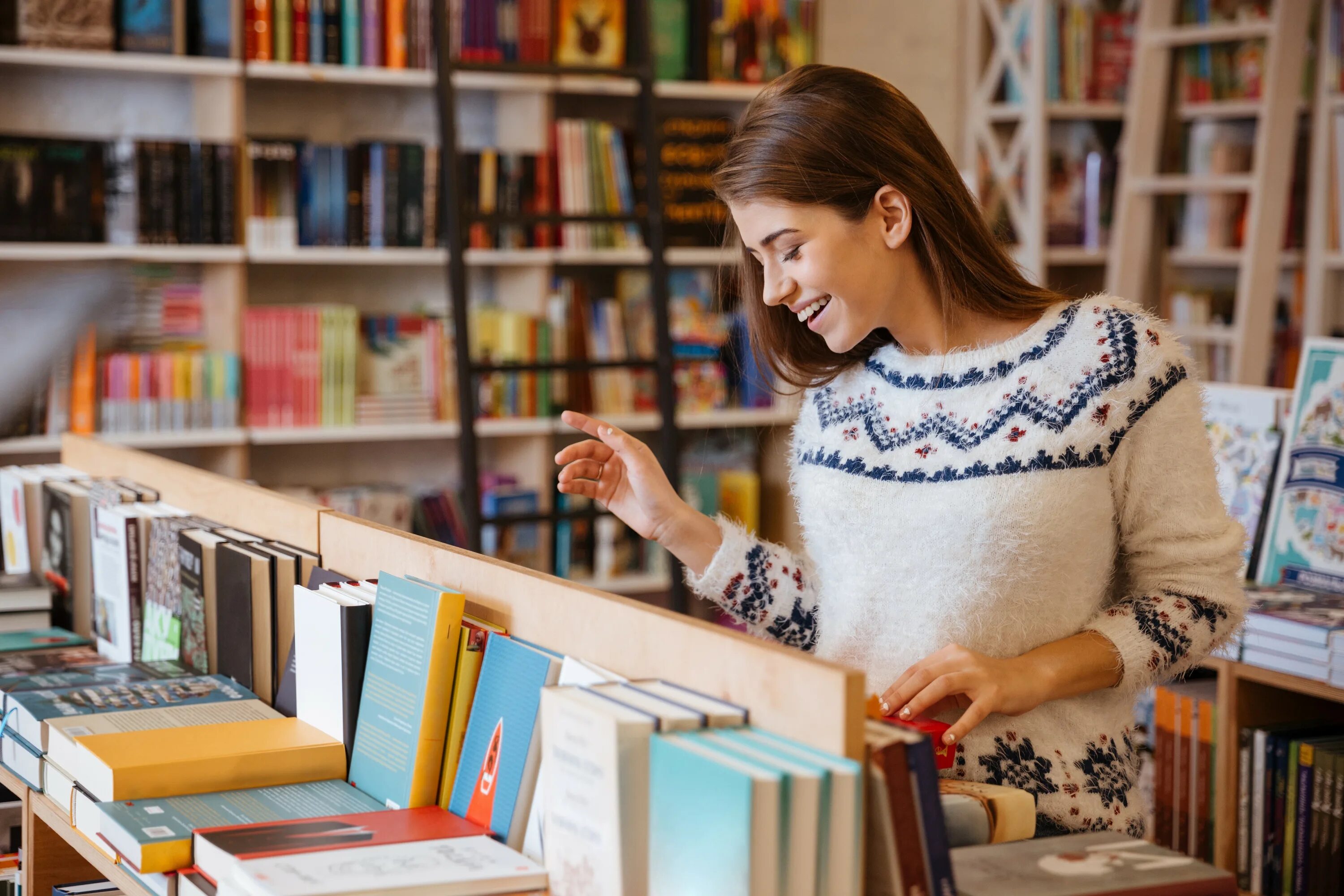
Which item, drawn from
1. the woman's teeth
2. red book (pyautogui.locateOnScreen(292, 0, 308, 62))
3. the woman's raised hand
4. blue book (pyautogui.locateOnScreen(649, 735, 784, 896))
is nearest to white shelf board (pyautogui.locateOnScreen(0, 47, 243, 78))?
red book (pyautogui.locateOnScreen(292, 0, 308, 62))

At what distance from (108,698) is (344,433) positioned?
2.07 meters

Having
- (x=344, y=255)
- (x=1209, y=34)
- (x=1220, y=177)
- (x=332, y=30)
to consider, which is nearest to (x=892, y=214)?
(x=344, y=255)

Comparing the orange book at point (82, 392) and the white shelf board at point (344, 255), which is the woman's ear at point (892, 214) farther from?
the orange book at point (82, 392)

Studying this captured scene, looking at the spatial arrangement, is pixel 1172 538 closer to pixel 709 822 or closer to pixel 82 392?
pixel 709 822

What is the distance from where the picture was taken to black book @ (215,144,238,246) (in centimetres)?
337

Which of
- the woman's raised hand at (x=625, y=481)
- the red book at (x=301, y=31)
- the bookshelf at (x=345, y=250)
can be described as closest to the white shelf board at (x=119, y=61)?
the bookshelf at (x=345, y=250)

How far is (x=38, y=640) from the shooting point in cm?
195

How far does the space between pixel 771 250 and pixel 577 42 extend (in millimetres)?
2493

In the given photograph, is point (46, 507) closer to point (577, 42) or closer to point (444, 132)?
point (444, 132)

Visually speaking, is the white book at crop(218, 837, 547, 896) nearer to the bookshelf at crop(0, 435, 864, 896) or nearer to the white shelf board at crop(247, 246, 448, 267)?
the bookshelf at crop(0, 435, 864, 896)

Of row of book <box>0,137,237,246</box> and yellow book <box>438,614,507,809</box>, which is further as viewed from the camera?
row of book <box>0,137,237,246</box>

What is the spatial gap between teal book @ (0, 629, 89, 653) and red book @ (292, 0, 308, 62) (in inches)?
73.6

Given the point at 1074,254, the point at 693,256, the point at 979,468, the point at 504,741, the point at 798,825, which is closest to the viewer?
the point at 798,825

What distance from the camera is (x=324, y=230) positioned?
3.53 metres
